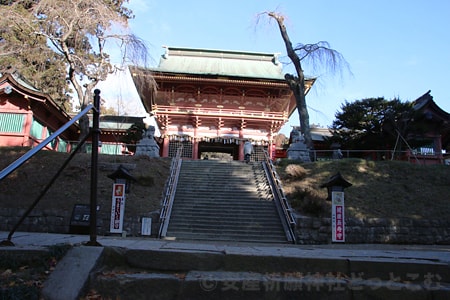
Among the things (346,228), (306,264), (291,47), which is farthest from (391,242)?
(291,47)

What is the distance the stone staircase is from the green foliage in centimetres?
813

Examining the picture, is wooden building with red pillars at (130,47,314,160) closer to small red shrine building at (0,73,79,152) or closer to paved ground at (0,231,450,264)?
small red shrine building at (0,73,79,152)

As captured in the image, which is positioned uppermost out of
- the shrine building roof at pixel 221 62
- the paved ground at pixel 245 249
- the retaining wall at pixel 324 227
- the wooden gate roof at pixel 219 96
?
the shrine building roof at pixel 221 62

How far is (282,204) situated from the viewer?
11.9 m

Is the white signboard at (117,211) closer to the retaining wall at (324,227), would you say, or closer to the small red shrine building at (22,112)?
the retaining wall at (324,227)

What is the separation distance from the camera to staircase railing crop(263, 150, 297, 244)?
10477 millimetres

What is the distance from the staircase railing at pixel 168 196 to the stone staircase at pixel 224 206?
7.2 inches

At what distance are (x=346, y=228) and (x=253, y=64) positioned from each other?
2138cm

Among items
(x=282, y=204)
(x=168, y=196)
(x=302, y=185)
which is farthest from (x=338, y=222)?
(x=168, y=196)

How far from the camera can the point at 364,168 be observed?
1481 cm

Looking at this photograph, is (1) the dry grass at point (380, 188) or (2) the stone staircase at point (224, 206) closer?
(2) the stone staircase at point (224, 206)

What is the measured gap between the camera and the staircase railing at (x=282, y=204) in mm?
10477

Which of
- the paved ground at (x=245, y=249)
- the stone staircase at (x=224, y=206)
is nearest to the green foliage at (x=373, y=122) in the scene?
the stone staircase at (x=224, y=206)

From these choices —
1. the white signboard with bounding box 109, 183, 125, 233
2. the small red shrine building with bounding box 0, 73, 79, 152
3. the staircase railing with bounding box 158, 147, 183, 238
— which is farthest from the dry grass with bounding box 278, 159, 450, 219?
the small red shrine building with bounding box 0, 73, 79, 152
